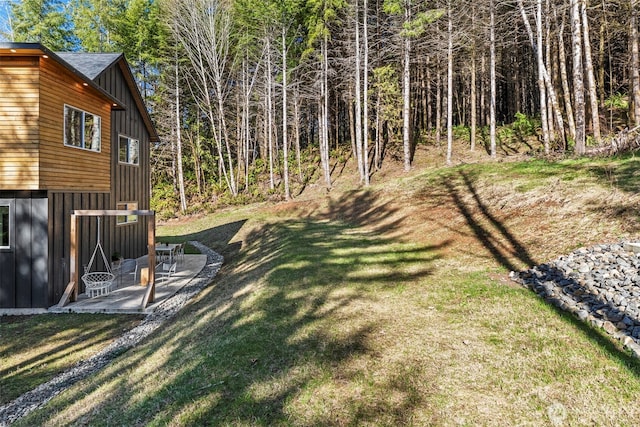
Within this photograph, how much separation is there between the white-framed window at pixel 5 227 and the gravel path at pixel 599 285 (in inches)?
412

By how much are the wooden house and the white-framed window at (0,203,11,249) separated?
2 centimetres

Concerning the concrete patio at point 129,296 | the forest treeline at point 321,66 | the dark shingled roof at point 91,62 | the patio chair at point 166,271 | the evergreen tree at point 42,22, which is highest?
the evergreen tree at point 42,22

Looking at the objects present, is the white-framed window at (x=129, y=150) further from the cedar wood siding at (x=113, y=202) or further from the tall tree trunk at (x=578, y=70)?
the tall tree trunk at (x=578, y=70)

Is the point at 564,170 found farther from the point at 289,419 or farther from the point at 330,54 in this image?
the point at 330,54

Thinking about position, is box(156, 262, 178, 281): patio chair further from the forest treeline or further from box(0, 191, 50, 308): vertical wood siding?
the forest treeline

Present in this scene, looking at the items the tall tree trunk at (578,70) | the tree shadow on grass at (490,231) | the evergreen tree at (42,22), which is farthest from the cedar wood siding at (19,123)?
the evergreen tree at (42,22)

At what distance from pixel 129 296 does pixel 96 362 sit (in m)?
3.39

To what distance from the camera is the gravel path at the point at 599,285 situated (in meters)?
3.83

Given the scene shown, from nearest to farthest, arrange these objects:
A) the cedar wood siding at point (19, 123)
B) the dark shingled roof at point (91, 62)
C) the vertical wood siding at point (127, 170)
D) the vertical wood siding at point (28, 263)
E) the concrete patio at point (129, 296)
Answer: the cedar wood siding at point (19, 123), the concrete patio at point (129, 296), the vertical wood siding at point (28, 263), the dark shingled roof at point (91, 62), the vertical wood siding at point (127, 170)

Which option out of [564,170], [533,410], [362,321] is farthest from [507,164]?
[533,410]

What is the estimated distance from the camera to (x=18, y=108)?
734 cm

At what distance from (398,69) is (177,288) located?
20.1 metres

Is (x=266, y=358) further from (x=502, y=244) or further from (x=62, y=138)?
(x=62, y=138)

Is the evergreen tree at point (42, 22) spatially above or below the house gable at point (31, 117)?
above
